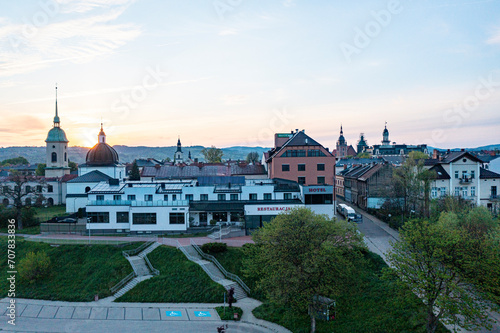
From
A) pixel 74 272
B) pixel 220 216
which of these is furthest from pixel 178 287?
pixel 220 216

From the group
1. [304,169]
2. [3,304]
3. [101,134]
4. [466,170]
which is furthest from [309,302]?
[101,134]

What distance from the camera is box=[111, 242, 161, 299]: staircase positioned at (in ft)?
110

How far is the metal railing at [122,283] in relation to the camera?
33.4m

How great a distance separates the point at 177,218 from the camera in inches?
1778

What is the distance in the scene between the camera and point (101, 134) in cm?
7125

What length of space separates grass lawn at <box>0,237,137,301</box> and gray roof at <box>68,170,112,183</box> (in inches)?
844

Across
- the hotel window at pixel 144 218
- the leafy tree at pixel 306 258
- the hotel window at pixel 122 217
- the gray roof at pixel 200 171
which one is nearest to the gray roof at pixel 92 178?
the gray roof at pixel 200 171

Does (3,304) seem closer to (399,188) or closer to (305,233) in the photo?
(305,233)

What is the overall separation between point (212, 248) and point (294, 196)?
16571mm

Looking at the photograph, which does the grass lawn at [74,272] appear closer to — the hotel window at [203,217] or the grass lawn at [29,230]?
the grass lawn at [29,230]

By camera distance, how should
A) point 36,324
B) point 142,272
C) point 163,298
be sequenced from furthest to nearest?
1. point 142,272
2. point 163,298
3. point 36,324

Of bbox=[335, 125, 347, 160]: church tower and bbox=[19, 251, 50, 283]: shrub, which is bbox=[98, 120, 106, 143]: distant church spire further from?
bbox=[335, 125, 347, 160]: church tower

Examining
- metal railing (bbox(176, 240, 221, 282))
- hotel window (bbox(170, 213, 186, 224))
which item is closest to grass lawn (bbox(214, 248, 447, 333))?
metal railing (bbox(176, 240, 221, 282))

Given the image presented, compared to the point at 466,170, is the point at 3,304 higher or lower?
Result: lower
